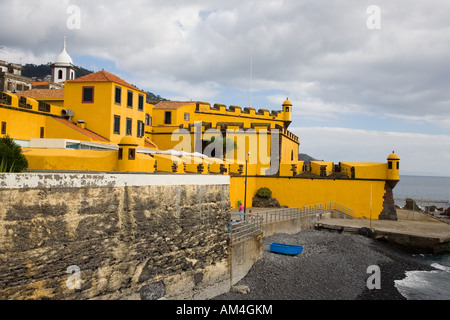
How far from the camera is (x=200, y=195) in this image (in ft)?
43.7

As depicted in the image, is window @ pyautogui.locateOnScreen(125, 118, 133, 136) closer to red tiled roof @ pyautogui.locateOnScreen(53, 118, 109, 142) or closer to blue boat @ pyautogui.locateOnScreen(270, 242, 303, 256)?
red tiled roof @ pyautogui.locateOnScreen(53, 118, 109, 142)

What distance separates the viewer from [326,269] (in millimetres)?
19609

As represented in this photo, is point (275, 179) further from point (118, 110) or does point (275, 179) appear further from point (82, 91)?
point (82, 91)

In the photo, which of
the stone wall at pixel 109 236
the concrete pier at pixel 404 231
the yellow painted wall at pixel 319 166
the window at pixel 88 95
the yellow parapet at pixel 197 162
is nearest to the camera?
the stone wall at pixel 109 236

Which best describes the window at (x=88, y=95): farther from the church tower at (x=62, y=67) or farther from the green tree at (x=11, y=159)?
the church tower at (x=62, y=67)

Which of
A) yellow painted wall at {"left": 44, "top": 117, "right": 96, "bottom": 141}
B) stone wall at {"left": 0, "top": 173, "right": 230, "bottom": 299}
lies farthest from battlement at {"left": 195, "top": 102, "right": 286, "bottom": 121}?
stone wall at {"left": 0, "top": 173, "right": 230, "bottom": 299}

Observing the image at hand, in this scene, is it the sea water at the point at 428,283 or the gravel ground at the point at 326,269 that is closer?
the gravel ground at the point at 326,269

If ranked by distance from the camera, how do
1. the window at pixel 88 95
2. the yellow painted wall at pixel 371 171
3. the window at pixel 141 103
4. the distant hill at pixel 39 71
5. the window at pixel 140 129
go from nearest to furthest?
the window at pixel 88 95 → the window at pixel 140 129 → the window at pixel 141 103 → the yellow painted wall at pixel 371 171 → the distant hill at pixel 39 71

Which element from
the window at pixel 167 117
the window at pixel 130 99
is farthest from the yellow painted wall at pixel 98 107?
the window at pixel 167 117

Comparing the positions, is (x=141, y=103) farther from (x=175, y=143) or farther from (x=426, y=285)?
(x=426, y=285)

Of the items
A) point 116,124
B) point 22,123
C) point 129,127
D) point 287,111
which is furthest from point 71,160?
point 287,111

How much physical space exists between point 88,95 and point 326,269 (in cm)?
2047

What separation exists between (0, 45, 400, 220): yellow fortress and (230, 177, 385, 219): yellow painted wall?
84mm

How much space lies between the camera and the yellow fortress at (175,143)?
20.2 meters
